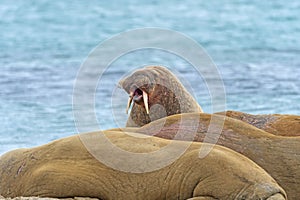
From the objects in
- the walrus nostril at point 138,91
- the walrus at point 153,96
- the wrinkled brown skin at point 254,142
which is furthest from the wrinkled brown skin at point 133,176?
the walrus nostril at point 138,91

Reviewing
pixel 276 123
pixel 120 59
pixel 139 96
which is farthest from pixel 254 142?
pixel 120 59

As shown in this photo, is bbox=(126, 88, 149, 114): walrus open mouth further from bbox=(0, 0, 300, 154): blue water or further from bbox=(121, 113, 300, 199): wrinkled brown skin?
bbox=(121, 113, 300, 199): wrinkled brown skin

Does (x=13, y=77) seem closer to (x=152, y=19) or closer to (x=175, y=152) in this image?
(x=175, y=152)

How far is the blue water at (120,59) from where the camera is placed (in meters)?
9.16

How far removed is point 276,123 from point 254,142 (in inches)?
27.7

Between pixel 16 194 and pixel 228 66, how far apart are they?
8674mm

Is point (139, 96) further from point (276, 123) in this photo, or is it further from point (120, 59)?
point (120, 59)

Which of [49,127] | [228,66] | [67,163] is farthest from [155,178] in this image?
[228,66]

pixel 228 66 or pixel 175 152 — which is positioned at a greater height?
pixel 175 152

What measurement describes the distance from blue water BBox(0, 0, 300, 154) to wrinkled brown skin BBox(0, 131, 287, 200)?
7.39ft

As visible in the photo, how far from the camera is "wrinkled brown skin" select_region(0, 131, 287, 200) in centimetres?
427

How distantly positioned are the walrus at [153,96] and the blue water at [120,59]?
3.35 feet

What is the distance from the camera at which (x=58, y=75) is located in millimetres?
12016

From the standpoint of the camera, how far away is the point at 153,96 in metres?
7.10
